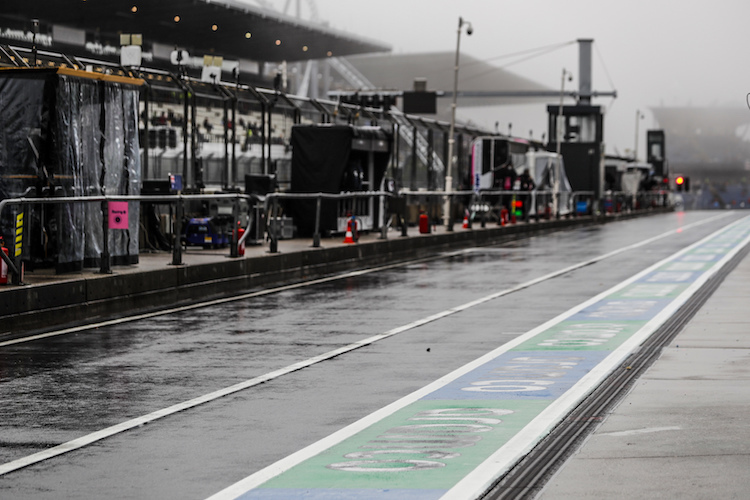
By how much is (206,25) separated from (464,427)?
83155mm

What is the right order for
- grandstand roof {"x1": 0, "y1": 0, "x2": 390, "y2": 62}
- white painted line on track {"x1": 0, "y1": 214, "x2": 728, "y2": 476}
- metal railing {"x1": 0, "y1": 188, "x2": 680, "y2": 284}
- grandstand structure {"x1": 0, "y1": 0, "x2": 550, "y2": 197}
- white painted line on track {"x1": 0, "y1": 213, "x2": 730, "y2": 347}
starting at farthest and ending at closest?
grandstand roof {"x1": 0, "y1": 0, "x2": 390, "y2": 62} < grandstand structure {"x1": 0, "y1": 0, "x2": 550, "y2": 197} < metal railing {"x1": 0, "y1": 188, "x2": 680, "y2": 284} < white painted line on track {"x1": 0, "y1": 213, "x2": 730, "y2": 347} < white painted line on track {"x1": 0, "y1": 214, "x2": 728, "y2": 476}

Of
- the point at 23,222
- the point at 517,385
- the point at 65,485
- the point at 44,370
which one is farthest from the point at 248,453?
the point at 23,222

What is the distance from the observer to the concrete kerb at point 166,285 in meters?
15.5

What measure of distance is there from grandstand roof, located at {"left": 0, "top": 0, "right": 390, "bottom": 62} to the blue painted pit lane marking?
55.8m

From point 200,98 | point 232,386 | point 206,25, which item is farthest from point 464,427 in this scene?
point 206,25

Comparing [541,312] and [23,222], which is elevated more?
[23,222]

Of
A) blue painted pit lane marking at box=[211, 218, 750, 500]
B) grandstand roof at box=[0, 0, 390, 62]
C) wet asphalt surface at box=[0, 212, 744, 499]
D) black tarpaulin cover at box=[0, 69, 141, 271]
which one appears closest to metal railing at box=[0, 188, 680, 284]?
black tarpaulin cover at box=[0, 69, 141, 271]

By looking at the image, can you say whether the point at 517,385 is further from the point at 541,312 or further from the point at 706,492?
the point at 541,312

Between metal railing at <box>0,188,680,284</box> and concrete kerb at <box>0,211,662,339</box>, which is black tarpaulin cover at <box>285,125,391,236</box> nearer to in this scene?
metal railing at <box>0,188,680,284</box>

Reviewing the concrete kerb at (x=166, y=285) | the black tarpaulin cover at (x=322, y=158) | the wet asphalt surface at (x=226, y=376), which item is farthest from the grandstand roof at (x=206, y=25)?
the wet asphalt surface at (x=226, y=376)

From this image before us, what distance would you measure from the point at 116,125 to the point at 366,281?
6.02 meters

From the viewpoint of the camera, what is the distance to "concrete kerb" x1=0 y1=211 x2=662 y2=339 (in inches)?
611

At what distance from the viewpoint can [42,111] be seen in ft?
58.7

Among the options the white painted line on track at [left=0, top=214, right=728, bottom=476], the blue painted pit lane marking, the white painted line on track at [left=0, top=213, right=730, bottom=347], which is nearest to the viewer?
the blue painted pit lane marking
